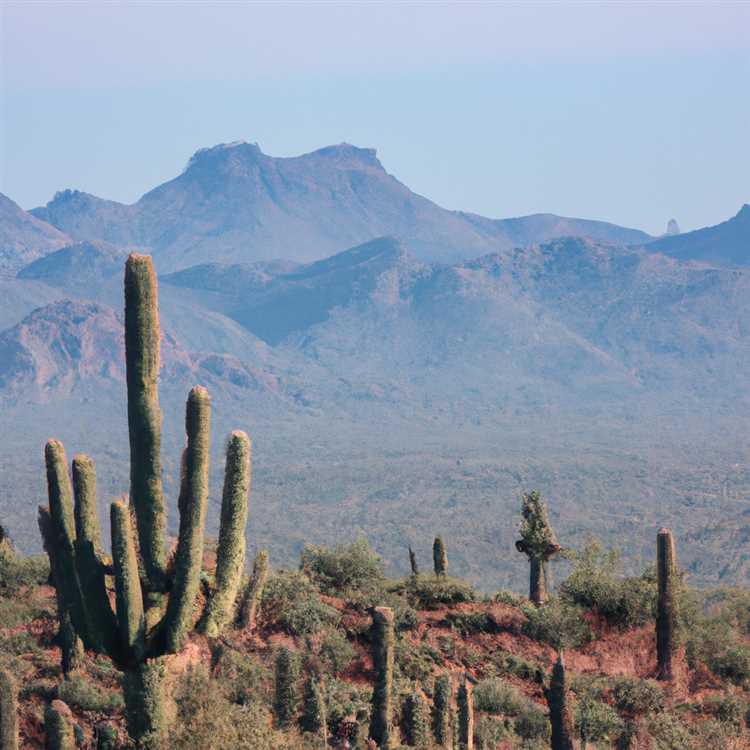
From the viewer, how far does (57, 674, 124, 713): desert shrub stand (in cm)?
2431

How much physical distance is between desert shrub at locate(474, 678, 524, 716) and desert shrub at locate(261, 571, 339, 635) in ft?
13.0

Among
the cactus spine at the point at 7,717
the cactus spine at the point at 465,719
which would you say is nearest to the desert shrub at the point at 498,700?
the cactus spine at the point at 465,719

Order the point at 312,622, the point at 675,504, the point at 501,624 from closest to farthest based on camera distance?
the point at 312,622, the point at 501,624, the point at 675,504

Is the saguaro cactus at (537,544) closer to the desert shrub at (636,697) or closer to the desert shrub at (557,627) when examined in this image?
the desert shrub at (557,627)

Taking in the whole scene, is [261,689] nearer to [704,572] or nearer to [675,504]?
[704,572]

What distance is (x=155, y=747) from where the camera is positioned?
21672 millimetres

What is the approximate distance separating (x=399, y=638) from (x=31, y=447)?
168 metres

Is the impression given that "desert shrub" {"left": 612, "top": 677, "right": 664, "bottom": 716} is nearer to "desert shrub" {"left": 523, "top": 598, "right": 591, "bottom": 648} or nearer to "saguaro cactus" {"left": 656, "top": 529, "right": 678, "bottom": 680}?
"saguaro cactus" {"left": 656, "top": 529, "right": 678, "bottom": 680}

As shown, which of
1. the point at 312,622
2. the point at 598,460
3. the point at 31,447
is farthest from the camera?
the point at 31,447

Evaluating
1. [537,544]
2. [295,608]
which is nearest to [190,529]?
[295,608]

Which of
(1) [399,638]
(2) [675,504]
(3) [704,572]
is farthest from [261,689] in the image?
(2) [675,504]

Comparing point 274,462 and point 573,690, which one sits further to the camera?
point 274,462

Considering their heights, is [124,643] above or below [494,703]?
above

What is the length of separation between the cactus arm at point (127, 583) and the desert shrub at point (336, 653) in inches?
241
